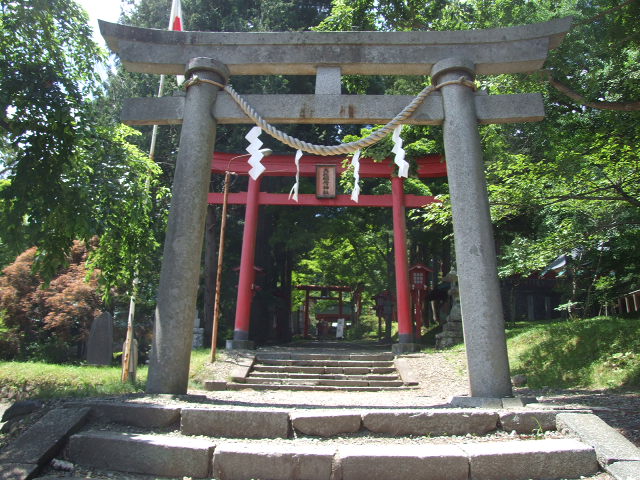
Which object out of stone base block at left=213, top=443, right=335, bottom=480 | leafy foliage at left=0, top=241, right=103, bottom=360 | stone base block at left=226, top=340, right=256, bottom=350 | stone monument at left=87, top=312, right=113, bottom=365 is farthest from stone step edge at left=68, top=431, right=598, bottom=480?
leafy foliage at left=0, top=241, right=103, bottom=360

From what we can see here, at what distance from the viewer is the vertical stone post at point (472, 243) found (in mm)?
4723

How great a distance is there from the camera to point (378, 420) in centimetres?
376

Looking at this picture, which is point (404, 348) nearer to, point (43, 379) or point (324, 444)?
point (43, 379)

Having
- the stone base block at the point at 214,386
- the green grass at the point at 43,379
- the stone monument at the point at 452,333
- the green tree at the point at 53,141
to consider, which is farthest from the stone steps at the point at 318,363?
the green tree at the point at 53,141

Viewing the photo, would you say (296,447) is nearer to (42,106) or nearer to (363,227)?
(42,106)

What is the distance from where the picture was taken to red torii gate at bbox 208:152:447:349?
13.5 m

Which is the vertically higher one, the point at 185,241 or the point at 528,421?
the point at 185,241

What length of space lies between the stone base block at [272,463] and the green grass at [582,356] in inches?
276

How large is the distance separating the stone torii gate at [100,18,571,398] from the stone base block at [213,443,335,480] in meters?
2.09

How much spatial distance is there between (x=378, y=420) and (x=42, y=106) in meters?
4.93

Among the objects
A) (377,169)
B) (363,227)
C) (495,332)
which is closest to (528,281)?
(363,227)

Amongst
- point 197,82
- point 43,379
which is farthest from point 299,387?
point 197,82

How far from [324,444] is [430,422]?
898mm

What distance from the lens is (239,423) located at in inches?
144
